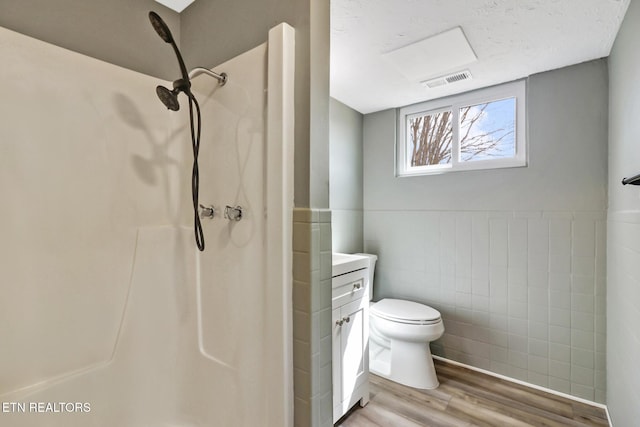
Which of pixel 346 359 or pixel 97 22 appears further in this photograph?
pixel 346 359

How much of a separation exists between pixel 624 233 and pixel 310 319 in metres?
1.55

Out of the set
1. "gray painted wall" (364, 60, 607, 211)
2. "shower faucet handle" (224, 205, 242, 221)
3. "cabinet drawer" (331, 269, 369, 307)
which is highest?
"gray painted wall" (364, 60, 607, 211)

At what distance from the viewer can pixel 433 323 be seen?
1.98 metres

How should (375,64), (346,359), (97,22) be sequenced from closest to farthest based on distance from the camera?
(97,22)
(346,359)
(375,64)

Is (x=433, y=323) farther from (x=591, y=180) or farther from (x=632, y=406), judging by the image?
(x=591, y=180)

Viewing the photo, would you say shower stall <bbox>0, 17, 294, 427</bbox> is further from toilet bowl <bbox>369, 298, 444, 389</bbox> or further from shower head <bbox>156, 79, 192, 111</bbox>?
toilet bowl <bbox>369, 298, 444, 389</bbox>

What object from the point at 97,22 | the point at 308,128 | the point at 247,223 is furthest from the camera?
the point at 97,22

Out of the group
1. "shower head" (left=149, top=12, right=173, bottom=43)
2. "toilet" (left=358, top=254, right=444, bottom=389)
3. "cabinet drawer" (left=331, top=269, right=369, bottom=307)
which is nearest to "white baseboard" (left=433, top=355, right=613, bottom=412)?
"toilet" (left=358, top=254, right=444, bottom=389)

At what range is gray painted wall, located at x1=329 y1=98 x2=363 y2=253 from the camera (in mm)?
2418

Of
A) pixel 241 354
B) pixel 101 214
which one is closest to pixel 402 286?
pixel 241 354

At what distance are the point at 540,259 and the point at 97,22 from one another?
2.87 meters

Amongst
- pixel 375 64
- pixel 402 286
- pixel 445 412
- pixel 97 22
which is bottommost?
pixel 445 412

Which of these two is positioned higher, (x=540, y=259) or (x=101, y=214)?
(x=101, y=214)

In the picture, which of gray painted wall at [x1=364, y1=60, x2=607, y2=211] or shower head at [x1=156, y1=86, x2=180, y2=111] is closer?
shower head at [x1=156, y1=86, x2=180, y2=111]
